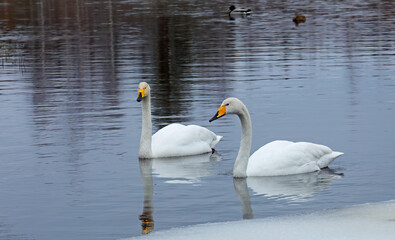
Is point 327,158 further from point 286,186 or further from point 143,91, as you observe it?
point 143,91

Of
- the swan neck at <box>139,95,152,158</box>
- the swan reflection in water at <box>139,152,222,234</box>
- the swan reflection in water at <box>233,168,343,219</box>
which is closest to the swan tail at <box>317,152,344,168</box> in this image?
the swan reflection in water at <box>233,168,343,219</box>

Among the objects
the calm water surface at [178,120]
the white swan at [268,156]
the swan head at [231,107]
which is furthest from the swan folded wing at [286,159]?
the swan head at [231,107]

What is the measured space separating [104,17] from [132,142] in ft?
172

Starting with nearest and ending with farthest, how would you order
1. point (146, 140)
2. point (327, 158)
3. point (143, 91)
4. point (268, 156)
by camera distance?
point (268, 156)
point (327, 158)
point (146, 140)
point (143, 91)

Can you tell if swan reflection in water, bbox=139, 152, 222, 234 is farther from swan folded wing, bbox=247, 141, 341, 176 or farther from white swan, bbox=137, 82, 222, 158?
swan folded wing, bbox=247, 141, 341, 176

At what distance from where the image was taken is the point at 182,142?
50.5ft

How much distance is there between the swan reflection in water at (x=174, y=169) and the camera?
13.1 m

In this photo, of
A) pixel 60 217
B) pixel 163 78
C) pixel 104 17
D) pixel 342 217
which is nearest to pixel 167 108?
pixel 163 78

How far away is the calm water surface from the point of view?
11805 millimetres

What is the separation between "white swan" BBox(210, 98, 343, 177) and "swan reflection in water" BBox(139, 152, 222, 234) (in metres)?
0.67

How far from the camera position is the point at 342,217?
32.4ft

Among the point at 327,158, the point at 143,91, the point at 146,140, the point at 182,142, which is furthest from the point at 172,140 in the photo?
the point at 327,158

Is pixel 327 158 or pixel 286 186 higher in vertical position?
pixel 327 158

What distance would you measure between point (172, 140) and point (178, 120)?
335 centimetres
